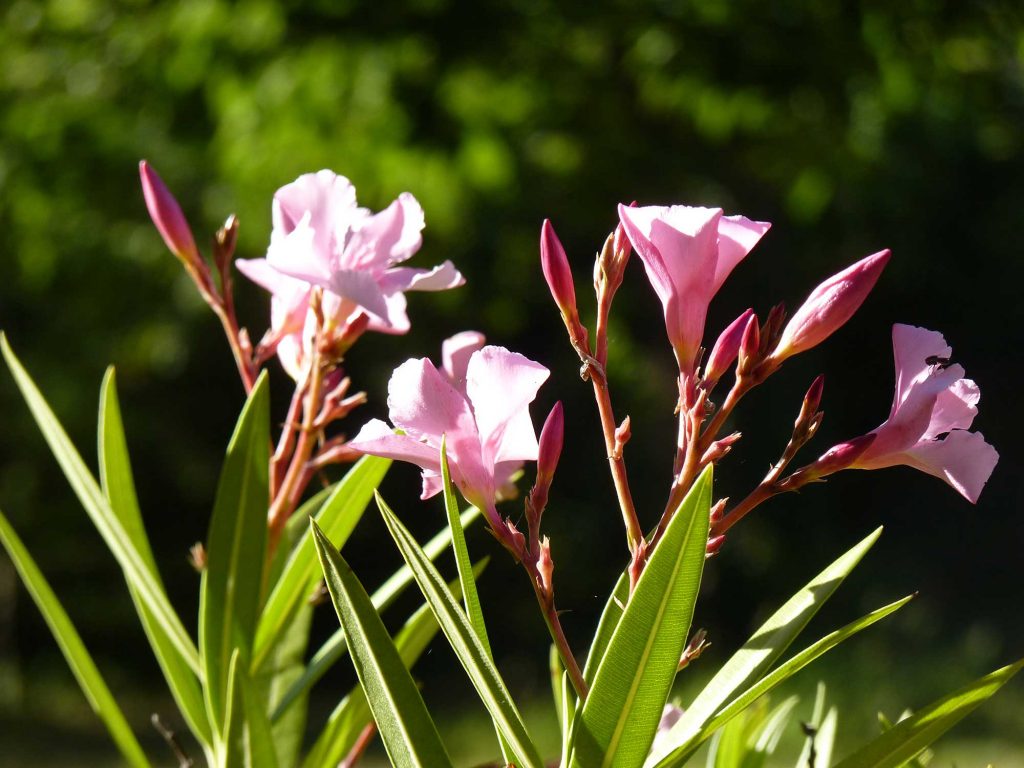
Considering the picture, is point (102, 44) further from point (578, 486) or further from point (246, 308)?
point (578, 486)

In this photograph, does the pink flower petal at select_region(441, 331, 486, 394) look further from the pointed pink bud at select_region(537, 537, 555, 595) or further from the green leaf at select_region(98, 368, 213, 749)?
the green leaf at select_region(98, 368, 213, 749)

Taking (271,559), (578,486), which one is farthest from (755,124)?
(271,559)

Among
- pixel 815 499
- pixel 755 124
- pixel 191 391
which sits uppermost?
pixel 755 124

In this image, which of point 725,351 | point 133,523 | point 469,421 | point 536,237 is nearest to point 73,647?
point 133,523

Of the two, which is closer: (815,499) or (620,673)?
(620,673)

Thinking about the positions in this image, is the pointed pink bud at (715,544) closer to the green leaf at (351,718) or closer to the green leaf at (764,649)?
the green leaf at (764,649)

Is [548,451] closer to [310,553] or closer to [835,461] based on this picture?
[835,461]
